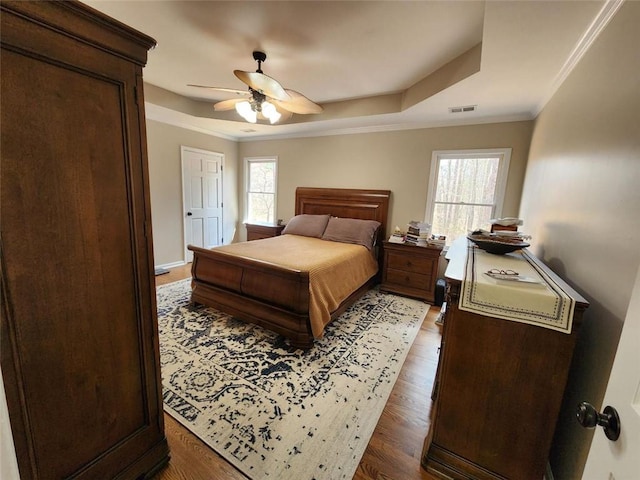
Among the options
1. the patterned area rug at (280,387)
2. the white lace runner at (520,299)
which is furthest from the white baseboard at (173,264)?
the white lace runner at (520,299)

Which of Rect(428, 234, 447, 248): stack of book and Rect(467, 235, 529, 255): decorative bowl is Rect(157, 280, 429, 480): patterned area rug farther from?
Rect(467, 235, 529, 255): decorative bowl

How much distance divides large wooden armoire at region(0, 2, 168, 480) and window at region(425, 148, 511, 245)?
3.54m

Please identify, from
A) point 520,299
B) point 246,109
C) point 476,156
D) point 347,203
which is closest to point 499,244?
point 520,299

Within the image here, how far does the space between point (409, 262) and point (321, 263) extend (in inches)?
59.3

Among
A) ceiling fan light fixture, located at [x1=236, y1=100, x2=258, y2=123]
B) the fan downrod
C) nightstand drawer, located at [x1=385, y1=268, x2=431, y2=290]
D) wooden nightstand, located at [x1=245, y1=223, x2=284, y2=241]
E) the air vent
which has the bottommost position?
nightstand drawer, located at [x1=385, y1=268, x2=431, y2=290]

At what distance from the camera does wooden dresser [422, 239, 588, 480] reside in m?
1.10

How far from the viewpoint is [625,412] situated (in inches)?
21.0

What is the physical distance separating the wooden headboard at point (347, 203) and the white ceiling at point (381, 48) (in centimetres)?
113

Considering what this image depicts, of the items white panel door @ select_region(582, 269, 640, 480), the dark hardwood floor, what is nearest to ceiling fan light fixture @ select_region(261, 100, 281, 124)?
the dark hardwood floor

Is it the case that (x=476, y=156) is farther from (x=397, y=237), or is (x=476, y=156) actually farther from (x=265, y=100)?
(x=265, y=100)

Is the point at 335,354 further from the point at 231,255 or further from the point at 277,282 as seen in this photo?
the point at 231,255

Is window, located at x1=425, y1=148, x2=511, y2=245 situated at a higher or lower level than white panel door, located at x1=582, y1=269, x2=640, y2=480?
higher

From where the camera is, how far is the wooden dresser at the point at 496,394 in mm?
1098

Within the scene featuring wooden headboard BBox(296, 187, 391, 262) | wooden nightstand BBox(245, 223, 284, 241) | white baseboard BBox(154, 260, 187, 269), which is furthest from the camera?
wooden nightstand BBox(245, 223, 284, 241)
